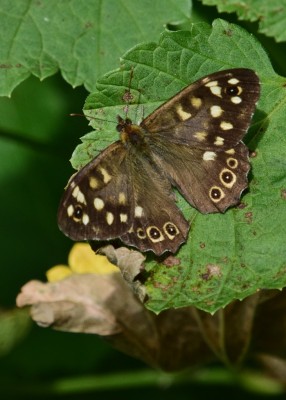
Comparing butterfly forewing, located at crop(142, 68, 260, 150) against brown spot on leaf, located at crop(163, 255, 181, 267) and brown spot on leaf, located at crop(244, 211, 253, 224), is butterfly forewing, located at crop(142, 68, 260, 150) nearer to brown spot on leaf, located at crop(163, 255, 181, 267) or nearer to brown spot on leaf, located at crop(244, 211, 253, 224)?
brown spot on leaf, located at crop(244, 211, 253, 224)

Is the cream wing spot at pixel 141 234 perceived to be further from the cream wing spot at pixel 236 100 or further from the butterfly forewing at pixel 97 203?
the cream wing spot at pixel 236 100

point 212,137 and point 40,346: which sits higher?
point 212,137

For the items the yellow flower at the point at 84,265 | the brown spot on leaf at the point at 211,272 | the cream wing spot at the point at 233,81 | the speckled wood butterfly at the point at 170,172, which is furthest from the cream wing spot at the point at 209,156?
the yellow flower at the point at 84,265

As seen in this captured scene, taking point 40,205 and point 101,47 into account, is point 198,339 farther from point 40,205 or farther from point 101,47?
point 40,205

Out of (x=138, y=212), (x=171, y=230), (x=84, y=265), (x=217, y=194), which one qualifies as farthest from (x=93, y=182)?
(x=84, y=265)

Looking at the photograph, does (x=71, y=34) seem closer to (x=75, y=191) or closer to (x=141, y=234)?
(x=75, y=191)

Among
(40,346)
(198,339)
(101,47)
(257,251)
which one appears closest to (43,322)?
(198,339)

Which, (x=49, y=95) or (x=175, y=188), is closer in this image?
(x=175, y=188)

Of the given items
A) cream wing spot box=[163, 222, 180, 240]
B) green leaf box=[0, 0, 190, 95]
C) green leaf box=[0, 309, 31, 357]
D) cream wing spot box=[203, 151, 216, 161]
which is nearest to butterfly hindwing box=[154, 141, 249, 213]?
cream wing spot box=[203, 151, 216, 161]
